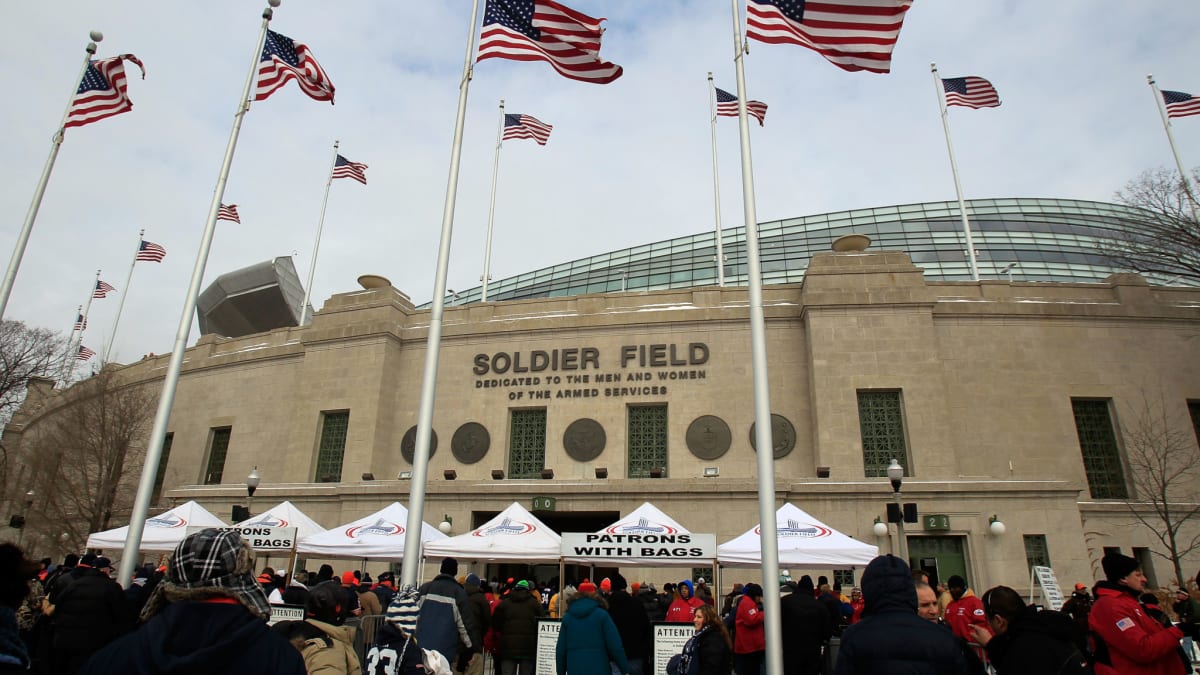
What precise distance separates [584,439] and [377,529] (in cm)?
997

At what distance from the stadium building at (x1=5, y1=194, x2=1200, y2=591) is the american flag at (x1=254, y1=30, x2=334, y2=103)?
11904 mm

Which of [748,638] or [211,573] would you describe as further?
[748,638]

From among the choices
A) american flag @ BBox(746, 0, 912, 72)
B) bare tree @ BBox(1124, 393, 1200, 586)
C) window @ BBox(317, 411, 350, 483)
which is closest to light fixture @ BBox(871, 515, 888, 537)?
bare tree @ BBox(1124, 393, 1200, 586)

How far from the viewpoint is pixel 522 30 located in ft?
44.2

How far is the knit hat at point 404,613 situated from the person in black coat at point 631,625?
178 inches

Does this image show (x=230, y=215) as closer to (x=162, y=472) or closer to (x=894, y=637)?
(x=162, y=472)

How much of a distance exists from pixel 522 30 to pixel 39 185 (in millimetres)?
13554

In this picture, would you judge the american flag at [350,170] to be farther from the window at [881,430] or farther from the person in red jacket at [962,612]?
the person in red jacket at [962,612]

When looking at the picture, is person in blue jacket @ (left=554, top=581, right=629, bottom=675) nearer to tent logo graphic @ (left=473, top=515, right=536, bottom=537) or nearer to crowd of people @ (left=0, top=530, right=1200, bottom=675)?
crowd of people @ (left=0, top=530, right=1200, bottom=675)

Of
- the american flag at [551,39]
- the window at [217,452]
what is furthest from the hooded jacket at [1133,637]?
the window at [217,452]

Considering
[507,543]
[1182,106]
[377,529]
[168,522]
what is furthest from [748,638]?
[1182,106]

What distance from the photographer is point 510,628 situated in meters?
10.3

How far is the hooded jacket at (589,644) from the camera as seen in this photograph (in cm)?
799

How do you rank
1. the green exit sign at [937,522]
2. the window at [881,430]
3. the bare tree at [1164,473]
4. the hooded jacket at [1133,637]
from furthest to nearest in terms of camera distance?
1. the window at [881,430]
2. the bare tree at [1164,473]
3. the green exit sign at [937,522]
4. the hooded jacket at [1133,637]
